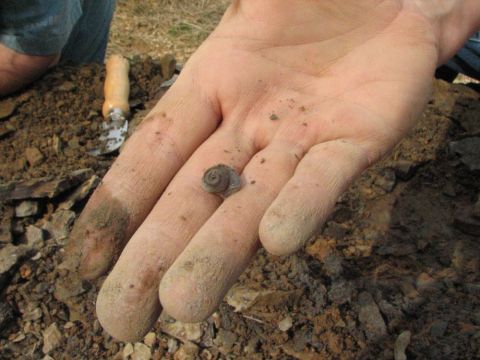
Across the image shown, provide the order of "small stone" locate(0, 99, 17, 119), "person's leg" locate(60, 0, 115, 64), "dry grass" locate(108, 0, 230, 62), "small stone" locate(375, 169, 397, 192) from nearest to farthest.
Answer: "small stone" locate(375, 169, 397, 192)
"small stone" locate(0, 99, 17, 119)
"person's leg" locate(60, 0, 115, 64)
"dry grass" locate(108, 0, 230, 62)

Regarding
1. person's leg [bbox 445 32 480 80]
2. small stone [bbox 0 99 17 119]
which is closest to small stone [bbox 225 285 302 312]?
small stone [bbox 0 99 17 119]

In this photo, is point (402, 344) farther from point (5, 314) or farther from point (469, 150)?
point (5, 314)

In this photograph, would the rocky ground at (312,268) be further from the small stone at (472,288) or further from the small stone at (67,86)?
the small stone at (67,86)

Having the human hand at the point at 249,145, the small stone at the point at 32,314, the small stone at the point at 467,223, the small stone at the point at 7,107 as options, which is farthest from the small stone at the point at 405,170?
the small stone at the point at 7,107

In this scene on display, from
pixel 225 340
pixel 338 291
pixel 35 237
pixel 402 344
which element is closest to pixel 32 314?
pixel 35 237

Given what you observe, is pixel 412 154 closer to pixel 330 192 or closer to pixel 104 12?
pixel 330 192

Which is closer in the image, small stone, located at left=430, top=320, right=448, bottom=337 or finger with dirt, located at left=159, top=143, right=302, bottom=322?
finger with dirt, located at left=159, top=143, right=302, bottom=322

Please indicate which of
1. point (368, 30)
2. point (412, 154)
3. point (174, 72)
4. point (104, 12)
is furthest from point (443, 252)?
point (104, 12)

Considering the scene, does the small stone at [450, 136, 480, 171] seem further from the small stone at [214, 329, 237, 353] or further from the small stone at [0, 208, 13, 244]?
the small stone at [0, 208, 13, 244]
